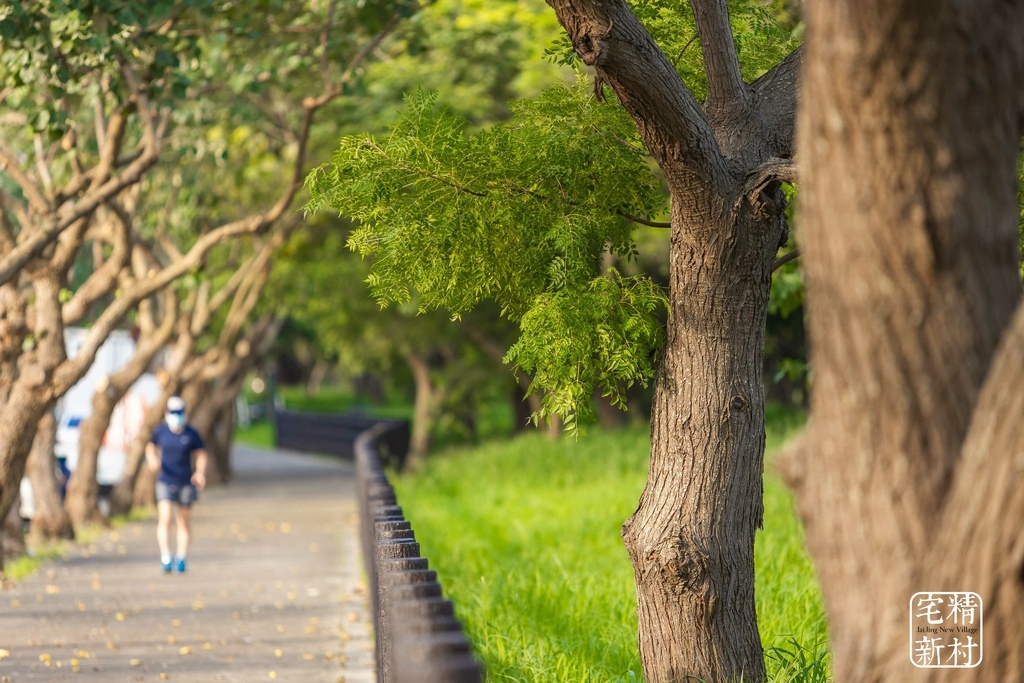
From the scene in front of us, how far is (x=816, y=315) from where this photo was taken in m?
3.30

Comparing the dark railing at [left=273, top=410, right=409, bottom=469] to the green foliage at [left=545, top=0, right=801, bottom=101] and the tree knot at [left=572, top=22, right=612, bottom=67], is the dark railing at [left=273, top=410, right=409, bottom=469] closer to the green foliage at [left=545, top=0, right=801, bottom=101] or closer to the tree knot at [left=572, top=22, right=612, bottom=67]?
the green foliage at [left=545, top=0, right=801, bottom=101]

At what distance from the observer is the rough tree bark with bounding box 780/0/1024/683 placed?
10.4 ft

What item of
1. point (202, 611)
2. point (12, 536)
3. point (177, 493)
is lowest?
point (202, 611)

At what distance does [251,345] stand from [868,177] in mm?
22298

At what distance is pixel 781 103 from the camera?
5.76 metres

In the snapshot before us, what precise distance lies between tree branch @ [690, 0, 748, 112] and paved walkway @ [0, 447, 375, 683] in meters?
4.12

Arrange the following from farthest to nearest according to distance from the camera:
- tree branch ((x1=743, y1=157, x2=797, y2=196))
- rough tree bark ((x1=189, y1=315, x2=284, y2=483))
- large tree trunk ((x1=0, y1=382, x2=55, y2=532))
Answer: rough tree bark ((x1=189, y1=315, x2=284, y2=483)) → large tree trunk ((x1=0, y1=382, x2=55, y2=532)) → tree branch ((x1=743, y1=157, x2=797, y2=196))

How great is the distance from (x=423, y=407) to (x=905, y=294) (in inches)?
1066

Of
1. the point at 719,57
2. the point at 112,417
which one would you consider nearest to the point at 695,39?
the point at 719,57

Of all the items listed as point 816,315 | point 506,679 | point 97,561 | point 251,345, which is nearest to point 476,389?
point 251,345

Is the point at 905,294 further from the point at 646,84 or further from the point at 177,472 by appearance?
the point at 177,472

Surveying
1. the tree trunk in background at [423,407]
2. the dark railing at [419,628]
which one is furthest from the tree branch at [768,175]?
the tree trunk in background at [423,407]

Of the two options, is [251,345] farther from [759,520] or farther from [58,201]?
[759,520]

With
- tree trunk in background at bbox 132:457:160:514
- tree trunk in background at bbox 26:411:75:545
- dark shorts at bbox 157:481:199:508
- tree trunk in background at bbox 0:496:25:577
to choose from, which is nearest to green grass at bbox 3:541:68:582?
tree trunk in background at bbox 0:496:25:577
